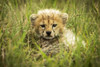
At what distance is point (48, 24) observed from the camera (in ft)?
11.1

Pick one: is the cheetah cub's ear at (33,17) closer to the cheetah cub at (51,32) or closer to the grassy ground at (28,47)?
the cheetah cub at (51,32)

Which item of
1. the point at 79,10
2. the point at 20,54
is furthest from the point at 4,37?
the point at 79,10

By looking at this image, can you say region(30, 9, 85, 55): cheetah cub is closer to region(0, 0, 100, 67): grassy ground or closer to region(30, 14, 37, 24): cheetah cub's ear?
region(30, 14, 37, 24): cheetah cub's ear

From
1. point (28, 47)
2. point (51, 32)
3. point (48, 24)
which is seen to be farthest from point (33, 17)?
point (28, 47)

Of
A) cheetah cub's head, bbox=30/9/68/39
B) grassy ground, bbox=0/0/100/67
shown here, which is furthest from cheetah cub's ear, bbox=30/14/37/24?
grassy ground, bbox=0/0/100/67

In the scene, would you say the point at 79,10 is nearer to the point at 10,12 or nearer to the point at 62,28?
the point at 62,28

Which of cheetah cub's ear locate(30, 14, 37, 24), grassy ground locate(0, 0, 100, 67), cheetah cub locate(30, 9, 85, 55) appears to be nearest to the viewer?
grassy ground locate(0, 0, 100, 67)

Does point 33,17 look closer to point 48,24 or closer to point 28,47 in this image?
point 48,24

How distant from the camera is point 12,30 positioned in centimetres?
327

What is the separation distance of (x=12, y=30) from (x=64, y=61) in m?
1.26

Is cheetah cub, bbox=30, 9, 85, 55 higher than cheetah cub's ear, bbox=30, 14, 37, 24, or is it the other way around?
cheetah cub's ear, bbox=30, 14, 37, 24

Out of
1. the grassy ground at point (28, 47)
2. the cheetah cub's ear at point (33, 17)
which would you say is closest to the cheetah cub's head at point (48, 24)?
the cheetah cub's ear at point (33, 17)

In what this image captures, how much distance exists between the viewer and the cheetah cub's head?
334cm

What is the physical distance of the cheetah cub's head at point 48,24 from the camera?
334 centimetres
